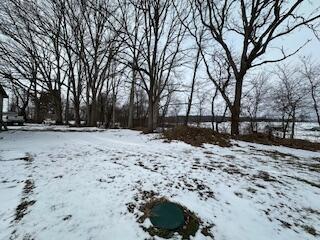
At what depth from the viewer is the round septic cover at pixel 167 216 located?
2701 millimetres

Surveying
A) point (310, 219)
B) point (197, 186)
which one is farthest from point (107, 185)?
point (310, 219)

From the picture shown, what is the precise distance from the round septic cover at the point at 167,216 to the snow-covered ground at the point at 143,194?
0.68ft

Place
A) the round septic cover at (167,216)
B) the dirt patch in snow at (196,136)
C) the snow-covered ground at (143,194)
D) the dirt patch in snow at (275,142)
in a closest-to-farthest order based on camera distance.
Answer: the snow-covered ground at (143,194) → the round septic cover at (167,216) → the dirt patch in snow at (196,136) → the dirt patch in snow at (275,142)

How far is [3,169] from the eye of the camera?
173 inches

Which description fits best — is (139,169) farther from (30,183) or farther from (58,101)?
(58,101)

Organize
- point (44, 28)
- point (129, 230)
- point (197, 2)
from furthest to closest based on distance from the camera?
point (44, 28)
point (197, 2)
point (129, 230)

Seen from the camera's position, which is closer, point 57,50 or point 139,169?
point 139,169

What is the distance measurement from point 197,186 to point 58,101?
23.0m

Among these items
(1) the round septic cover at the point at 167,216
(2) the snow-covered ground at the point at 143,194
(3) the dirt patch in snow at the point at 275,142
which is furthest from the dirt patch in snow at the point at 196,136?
(1) the round septic cover at the point at 167,216

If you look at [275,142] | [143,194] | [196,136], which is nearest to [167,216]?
[143,194]

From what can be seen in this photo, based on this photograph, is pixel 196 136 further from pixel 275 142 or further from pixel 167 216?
pixel 167 216

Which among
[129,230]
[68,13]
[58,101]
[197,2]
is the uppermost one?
[68,13]

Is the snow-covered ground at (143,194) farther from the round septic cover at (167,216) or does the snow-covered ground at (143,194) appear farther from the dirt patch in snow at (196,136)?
the dirt patch in snow at (196,136)

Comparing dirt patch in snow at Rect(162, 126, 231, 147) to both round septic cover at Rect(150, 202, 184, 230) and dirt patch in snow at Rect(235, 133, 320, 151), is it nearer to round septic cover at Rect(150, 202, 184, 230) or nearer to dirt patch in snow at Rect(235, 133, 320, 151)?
dirt patch in snow at Rect(235, 133, 320, 151)
